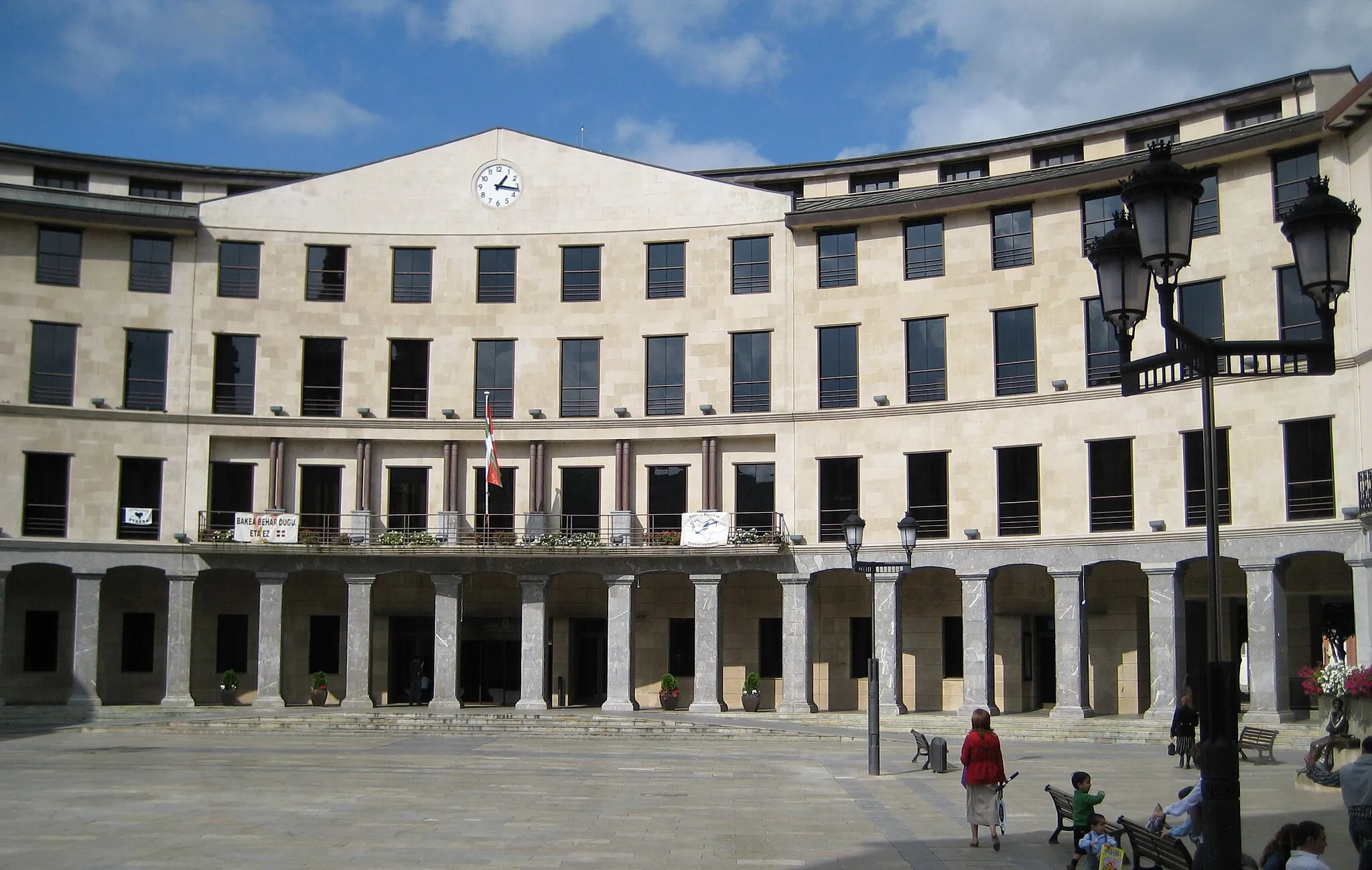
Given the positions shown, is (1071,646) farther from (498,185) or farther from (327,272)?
(327,272)

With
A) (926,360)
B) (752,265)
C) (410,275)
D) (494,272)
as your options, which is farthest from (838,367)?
(410,275)

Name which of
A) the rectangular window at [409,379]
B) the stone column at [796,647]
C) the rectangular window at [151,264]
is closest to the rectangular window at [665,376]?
the stone column at [796,647]

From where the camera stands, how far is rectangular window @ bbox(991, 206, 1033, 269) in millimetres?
43500

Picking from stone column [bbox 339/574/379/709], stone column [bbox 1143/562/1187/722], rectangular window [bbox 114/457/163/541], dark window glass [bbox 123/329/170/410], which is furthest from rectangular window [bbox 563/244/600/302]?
stone column [bbox 1143/562/1187/722]

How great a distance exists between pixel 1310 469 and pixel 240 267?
116ft

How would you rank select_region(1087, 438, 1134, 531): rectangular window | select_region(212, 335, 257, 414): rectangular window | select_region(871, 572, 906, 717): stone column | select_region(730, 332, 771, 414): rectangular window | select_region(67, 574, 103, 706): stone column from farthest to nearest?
select_region(212, 335, 257, 414): rectangular window
select_region(730, 332, 771, 414): rectangular window
select_region(67, 574, 103, 706): stone column
select_region(871, 572, 906, 717): stone column
select_region(1087, 438, 1134, 531): rectangular window

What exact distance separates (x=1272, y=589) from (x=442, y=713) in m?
25.0

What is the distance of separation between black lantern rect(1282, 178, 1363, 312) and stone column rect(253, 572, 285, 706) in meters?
40.0

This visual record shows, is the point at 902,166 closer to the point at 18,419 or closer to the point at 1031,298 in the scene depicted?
the point at 1031,298

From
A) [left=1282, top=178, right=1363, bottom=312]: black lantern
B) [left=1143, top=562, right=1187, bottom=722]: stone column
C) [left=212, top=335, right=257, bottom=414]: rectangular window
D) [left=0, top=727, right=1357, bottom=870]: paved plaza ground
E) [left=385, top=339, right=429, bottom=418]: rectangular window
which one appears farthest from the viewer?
[left=385, top=339, right=429, bottom=418]: rectangular window

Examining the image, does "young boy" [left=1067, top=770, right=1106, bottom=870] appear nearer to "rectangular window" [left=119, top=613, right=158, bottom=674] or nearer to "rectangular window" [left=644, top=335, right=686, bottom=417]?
"rectangular window" [left=644, top=335, right=686, bottom=417]

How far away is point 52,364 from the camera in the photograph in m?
46.1

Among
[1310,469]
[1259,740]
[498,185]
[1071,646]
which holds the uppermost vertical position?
[498,185]

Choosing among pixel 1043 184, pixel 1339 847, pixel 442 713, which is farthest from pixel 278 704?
pixel 1339 847
